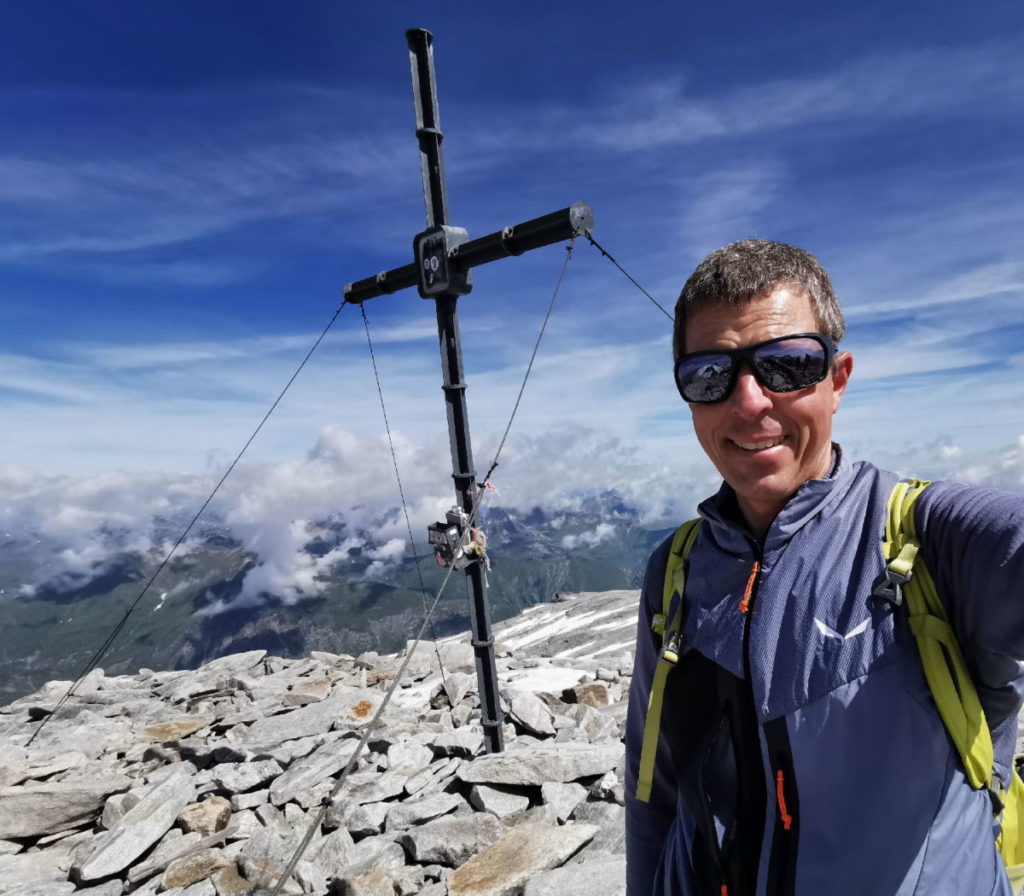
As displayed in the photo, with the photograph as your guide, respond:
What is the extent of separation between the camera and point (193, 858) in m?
7.72

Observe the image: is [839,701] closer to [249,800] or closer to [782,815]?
[782,815]

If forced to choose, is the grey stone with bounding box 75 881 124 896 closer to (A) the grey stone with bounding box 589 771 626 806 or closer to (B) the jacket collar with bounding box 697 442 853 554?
(A) the grey stone with bounding box 589 771 626 806

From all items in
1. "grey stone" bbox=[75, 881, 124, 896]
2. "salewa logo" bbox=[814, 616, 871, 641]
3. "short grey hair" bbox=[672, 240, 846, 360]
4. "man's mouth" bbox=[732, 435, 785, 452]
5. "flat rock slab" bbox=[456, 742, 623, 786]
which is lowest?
"grey stone" bbox=[75, 881, 124, 896]

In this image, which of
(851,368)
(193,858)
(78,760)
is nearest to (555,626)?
(78,760)

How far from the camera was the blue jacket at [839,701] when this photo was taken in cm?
199

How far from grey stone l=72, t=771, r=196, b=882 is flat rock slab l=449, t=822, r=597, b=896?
14.9ft

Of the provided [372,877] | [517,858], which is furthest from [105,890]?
[517,858]

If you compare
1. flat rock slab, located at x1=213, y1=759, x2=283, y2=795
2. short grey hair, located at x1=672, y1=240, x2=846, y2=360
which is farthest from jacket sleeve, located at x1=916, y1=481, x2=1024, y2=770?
flat rock slab, located at x1=213, y1=759, x2=283, y2=795

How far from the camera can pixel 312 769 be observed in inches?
390

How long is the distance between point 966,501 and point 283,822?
9082mm

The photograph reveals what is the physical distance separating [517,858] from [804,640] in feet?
18.5

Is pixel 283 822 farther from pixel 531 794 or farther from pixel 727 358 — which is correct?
pixel 727 358

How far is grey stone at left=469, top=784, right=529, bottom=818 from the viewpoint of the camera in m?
7.85

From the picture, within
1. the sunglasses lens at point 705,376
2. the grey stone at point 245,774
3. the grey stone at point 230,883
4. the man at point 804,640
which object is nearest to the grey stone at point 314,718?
the grey stone at point 245,774
